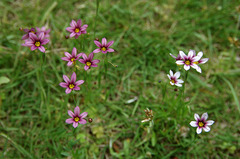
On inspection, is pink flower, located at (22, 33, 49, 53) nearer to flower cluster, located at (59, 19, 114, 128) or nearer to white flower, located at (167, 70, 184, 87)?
flower cluster, located at (59, 19, 114, 128)

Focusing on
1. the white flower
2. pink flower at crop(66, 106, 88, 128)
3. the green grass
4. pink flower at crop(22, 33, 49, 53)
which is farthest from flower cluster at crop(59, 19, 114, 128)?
the white flower

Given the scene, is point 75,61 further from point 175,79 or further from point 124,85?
point 175,79

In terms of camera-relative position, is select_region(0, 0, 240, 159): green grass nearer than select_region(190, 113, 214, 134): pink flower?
No

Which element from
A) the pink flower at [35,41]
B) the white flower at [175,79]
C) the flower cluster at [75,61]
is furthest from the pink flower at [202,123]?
the pink flower at [35,41]

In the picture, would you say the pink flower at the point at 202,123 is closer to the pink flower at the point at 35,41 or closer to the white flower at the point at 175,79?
the white flower at the point at 175,79

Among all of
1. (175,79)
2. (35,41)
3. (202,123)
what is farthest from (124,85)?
(35,41)

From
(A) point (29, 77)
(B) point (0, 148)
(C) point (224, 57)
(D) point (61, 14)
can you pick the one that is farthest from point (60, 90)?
(C) point (224, 57)

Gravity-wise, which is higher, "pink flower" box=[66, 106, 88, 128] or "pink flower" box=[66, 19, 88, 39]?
"pink flower" box=[66, 19, 88, 39]

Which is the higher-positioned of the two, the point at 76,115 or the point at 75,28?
the point at 75,28
